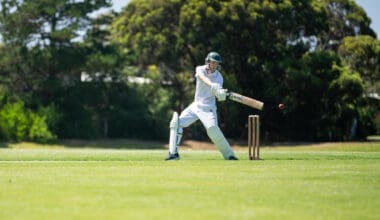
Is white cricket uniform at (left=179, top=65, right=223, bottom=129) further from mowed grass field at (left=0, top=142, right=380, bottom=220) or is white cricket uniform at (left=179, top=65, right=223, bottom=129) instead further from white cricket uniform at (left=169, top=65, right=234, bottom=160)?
mowed grass field at (left=0, top=142, right=380, bottom=220)

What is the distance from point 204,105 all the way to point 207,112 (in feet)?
0.64

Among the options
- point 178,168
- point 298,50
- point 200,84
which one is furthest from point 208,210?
point 298,50

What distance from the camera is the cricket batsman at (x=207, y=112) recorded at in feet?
69.5

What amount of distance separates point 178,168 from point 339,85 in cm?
3466

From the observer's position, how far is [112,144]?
49188 mm

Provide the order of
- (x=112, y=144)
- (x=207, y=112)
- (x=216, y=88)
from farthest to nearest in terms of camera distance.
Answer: (x=112, y=144)
(x=207, y=112)
(x=216, y=88)

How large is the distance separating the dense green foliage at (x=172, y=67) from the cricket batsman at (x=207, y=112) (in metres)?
28.1

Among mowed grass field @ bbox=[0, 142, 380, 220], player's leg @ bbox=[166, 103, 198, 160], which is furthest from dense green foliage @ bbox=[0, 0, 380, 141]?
mowed grass field @ bbox=[0, 142, 380, 220]

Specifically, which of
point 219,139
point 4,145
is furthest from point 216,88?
point 4,145

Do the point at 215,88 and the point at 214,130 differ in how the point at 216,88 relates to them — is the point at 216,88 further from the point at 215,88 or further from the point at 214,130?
the point at 214,130

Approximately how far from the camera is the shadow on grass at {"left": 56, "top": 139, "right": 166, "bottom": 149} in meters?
48.1

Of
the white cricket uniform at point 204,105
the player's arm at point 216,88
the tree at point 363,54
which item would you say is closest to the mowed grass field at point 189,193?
the player's arm at point 216,88

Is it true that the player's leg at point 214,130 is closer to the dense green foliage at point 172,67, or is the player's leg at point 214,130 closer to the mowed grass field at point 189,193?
the mowed grass field at point 189,193

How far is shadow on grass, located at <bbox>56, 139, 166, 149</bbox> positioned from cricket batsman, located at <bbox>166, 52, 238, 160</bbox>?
26.1 metres
